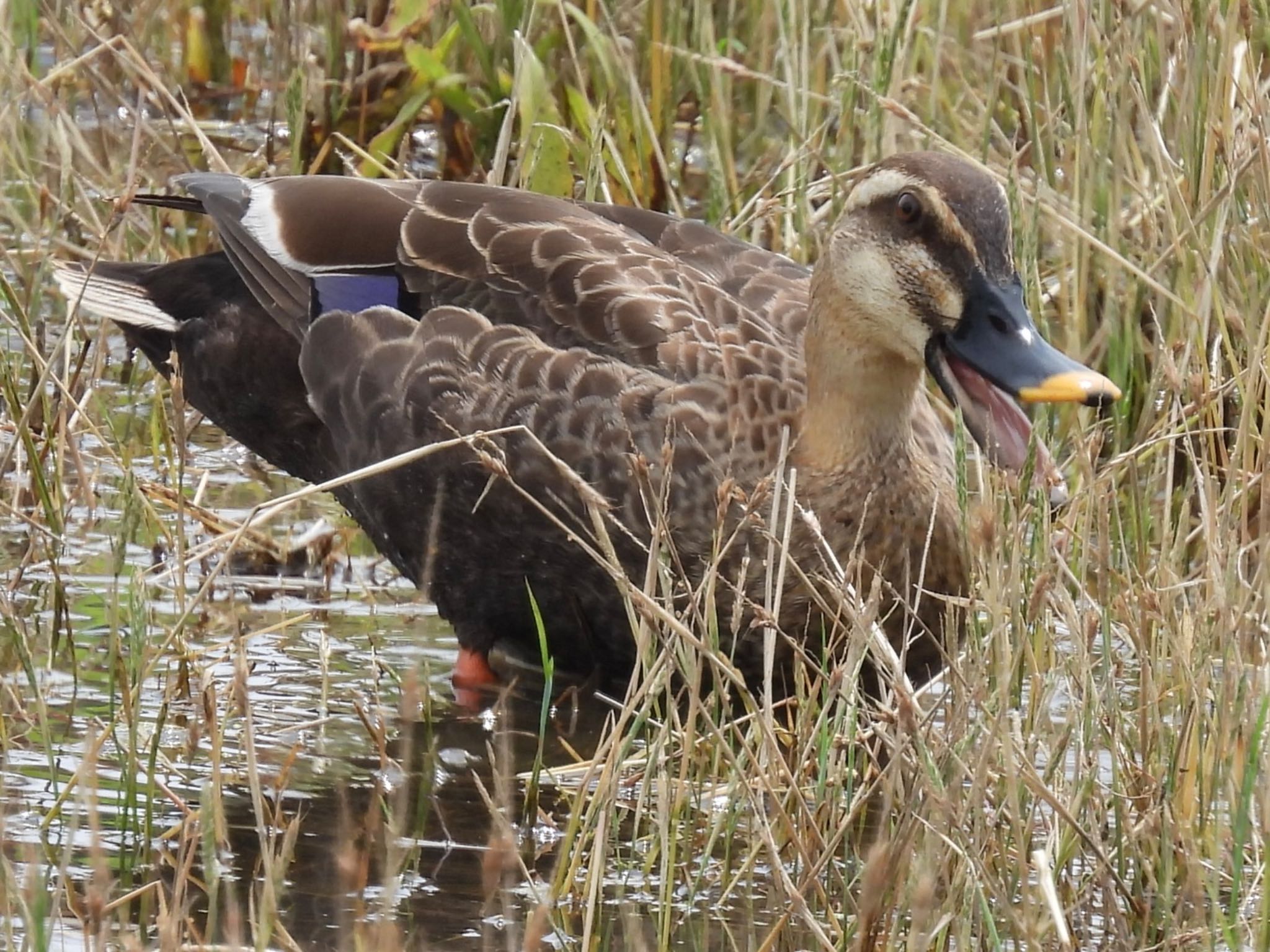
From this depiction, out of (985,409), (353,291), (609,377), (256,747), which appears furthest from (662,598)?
(353,291)

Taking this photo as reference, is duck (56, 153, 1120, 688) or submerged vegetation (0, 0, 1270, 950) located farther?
duck (56, 153, 1120, 688)

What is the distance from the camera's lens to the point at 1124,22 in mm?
5129

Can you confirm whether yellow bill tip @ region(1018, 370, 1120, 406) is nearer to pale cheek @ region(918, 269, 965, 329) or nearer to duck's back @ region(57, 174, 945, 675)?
pale cheek @ region(918, 269, 965, 329)

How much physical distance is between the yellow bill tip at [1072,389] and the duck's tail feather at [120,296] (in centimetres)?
244

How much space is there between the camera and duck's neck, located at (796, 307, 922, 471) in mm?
5008

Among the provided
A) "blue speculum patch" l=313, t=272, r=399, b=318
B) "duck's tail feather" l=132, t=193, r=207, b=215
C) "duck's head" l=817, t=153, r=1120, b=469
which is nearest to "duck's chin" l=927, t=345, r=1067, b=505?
"duck's head" l=817, t=153, r=1120, b=469

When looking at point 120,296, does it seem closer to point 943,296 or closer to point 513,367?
point 513,367

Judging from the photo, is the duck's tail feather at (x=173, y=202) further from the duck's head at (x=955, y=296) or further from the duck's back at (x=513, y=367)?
the duck's head at (x=955, y=296)

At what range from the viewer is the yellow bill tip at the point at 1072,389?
4242 mm

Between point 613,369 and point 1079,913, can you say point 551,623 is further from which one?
point 1079,913

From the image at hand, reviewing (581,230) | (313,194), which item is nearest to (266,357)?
(313,194)

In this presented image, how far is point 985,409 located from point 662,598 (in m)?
0.74

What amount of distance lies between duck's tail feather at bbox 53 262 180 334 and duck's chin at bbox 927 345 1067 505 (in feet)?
6.97

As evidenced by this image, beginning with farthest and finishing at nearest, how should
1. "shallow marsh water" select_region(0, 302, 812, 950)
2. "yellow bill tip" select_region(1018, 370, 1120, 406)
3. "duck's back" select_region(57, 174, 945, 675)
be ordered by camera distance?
"duck's back" select_region(57, 174, 945, 675) < "yellow bill tip" select_region(1018, 370, 1120, 406) < "shallow marsh water" select_region(0, 302, 812, 950)
